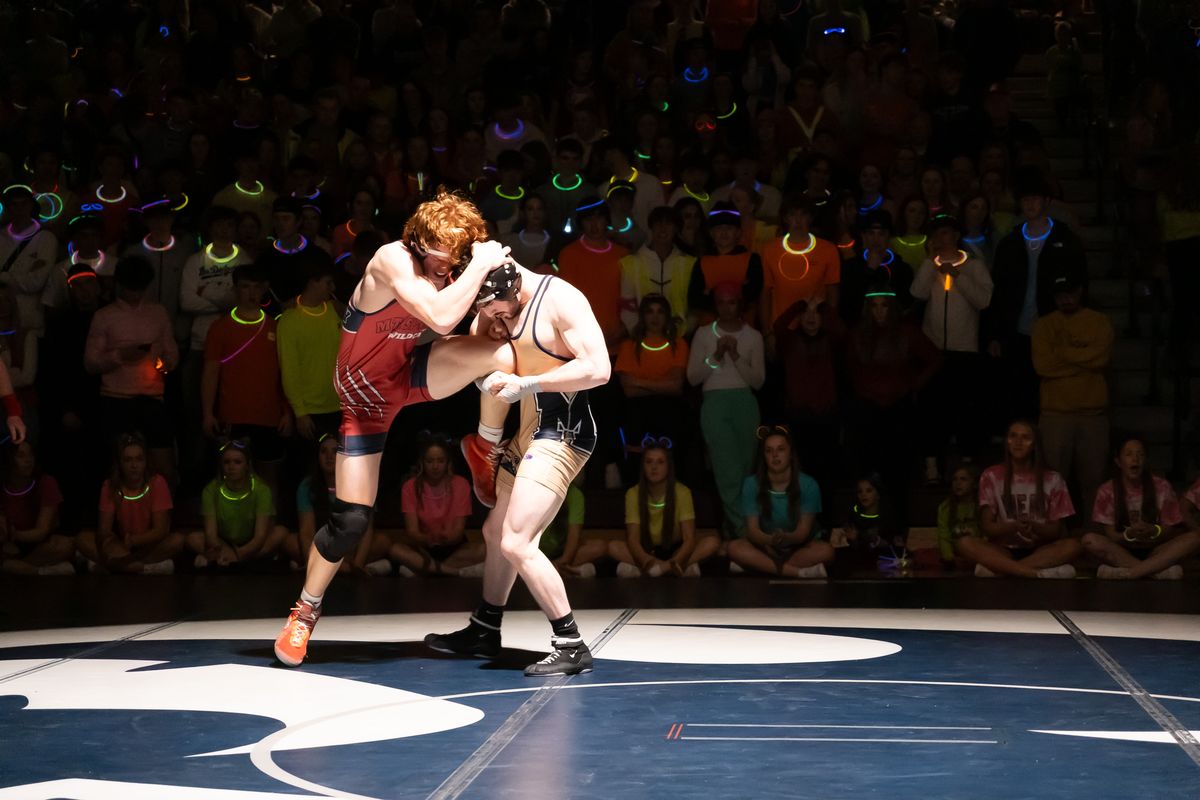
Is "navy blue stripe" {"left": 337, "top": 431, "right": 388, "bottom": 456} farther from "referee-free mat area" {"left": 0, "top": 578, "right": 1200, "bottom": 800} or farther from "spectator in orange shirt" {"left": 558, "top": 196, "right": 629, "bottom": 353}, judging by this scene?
"spectator in orange shirt" {"left": 558, "top": 196, "right": 629, "bottom": 353}

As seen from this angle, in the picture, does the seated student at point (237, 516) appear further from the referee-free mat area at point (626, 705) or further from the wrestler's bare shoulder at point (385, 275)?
the wrestler's bare shoulder at point (385, 275)

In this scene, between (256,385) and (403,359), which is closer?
(403,359)

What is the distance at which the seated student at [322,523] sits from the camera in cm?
915

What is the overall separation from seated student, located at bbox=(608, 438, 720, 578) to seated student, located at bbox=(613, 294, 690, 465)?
0.27 meters

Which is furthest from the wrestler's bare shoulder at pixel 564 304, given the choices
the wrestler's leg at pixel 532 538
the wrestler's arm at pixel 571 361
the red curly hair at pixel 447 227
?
the wrestler's leg at pixel 532 538

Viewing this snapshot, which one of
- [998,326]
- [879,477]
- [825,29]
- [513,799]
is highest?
[825,29]

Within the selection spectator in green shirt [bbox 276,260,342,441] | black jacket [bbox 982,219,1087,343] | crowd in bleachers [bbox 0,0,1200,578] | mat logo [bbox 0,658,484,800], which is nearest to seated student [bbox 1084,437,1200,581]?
crowd in bleachers [bbox 0,0,1200,578]

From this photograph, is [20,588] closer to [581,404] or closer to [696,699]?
[581,404]

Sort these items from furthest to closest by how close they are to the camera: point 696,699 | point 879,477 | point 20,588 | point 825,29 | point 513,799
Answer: point 825,29 < point 879,477 < point 20,588 < point 696,699 < point 513,799

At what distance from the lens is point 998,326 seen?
9.42m

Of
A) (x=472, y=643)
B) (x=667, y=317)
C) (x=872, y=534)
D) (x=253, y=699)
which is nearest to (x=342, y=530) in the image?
(x=472, y=643)

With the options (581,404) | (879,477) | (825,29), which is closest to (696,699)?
(581,404)

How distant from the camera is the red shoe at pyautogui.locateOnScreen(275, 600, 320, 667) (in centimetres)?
574

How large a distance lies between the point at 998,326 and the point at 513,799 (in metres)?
6.19
